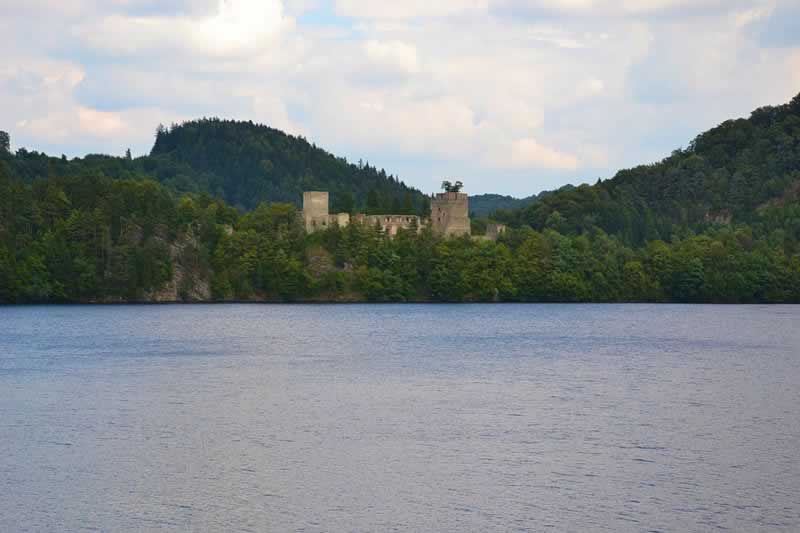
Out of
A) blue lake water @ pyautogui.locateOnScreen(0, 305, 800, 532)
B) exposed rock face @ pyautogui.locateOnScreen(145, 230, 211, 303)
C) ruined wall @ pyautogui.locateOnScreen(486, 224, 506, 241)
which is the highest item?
ruined wall @ pyautogui.locateOnScreen(486, 224, 506, 241)

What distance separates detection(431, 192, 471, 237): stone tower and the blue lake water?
64.5 m

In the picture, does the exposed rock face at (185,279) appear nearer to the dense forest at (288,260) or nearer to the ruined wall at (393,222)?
the dense forest at (288,260)

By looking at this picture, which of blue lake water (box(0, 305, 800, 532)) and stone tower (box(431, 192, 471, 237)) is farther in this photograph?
stone tower (box(431, 192, 471, 237))

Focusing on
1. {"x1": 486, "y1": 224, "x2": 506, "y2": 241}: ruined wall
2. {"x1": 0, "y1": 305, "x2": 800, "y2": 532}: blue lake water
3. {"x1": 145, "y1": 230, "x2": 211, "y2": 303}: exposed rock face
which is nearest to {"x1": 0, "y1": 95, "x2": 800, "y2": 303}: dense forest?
{"x1": 145, "y1": 230, "x2": 211, "y2": 303}: exposed rock face

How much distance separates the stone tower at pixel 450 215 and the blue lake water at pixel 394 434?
211 ft

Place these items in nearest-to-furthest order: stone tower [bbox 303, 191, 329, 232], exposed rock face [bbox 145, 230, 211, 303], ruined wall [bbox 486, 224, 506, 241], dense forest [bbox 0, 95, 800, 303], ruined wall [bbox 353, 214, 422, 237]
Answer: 1. dense forest [bbox 0, 95, 800, 303]
2. exposed rock face [bbox 145, 230, 211, 303]
3. stone tower [bbox 303, 191, 329, 232]
4. ruined wall [bbox 353, 214, 422, 237]
5. ruined wall [bbox 486, 224, 506, 241]

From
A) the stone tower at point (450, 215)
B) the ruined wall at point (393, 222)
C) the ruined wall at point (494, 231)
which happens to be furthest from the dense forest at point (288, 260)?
the stone tower at point (450, 215)

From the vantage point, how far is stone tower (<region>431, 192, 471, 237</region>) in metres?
146

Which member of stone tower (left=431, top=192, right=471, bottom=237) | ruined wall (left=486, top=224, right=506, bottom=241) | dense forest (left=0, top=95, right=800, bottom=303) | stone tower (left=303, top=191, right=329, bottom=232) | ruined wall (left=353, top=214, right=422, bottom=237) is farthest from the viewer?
ruined wall (left=486, top=224, right=506, bottom=241)

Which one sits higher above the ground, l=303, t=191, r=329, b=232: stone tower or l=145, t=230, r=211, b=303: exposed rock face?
l=303, t=191, r=329, b=232: stone tower

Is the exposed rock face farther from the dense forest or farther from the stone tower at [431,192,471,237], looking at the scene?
the stone tower at [431,192,471,237]

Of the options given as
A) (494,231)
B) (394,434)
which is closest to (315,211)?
(494,231)

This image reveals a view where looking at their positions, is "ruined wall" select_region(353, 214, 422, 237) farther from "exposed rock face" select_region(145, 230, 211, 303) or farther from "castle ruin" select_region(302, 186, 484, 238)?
"exposed rock face" select_region(145, 230, 211, 303)

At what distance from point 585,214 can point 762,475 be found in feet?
509
